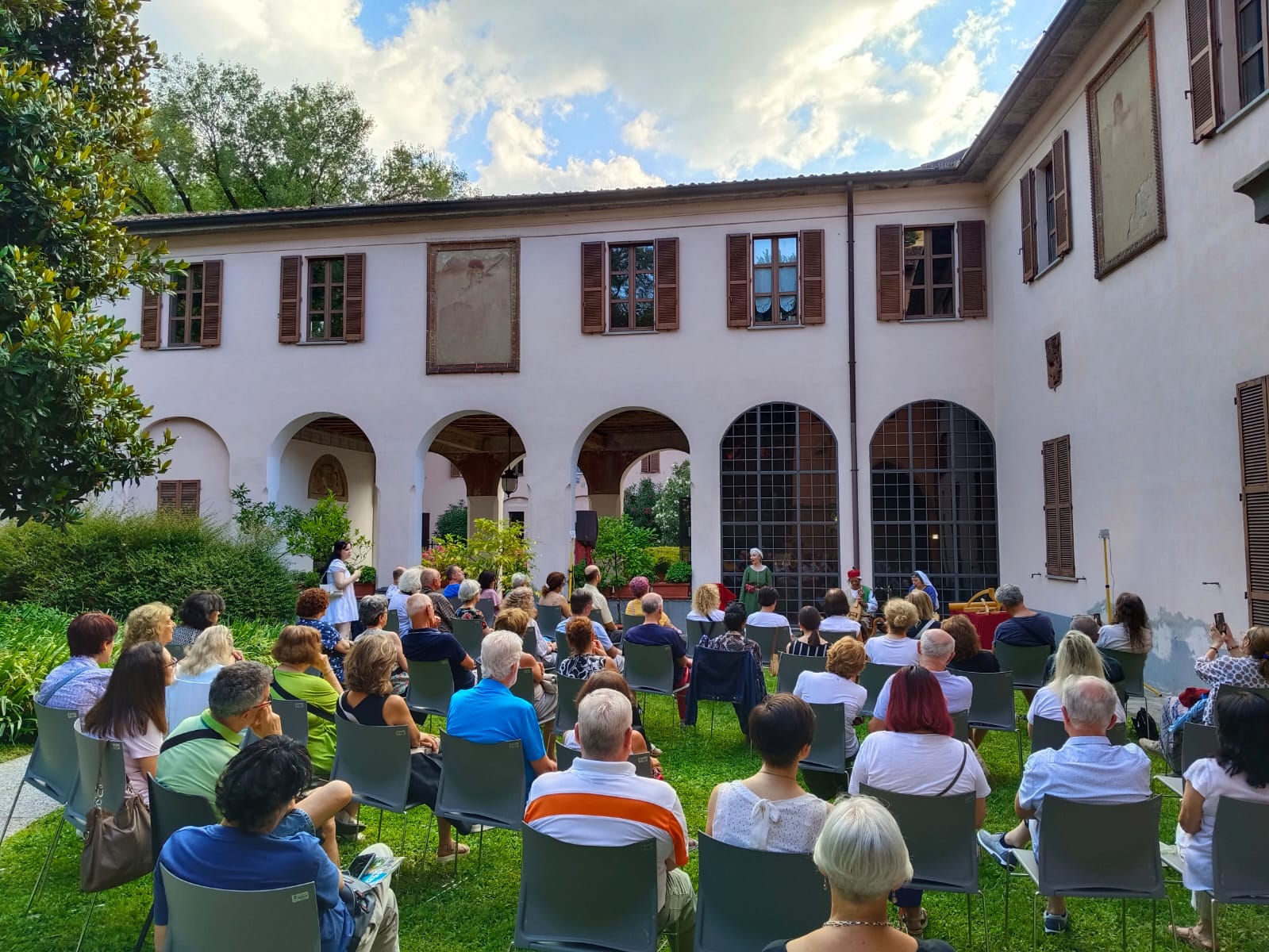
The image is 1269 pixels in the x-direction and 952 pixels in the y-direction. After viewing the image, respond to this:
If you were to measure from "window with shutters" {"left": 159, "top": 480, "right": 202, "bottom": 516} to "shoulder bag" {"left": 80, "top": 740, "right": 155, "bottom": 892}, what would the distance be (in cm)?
1330

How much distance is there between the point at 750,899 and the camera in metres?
2.62

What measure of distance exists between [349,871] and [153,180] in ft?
87.9

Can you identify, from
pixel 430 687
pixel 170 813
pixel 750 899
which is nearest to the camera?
pixel 750 899

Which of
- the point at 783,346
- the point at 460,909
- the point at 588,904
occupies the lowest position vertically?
→ the point at 460,909

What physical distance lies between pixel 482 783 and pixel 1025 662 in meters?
4.83

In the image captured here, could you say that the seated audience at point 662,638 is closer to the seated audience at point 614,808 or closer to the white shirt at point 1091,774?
the white shirt at point 1091,774

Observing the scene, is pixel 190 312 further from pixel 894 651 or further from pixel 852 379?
pixel 894 651

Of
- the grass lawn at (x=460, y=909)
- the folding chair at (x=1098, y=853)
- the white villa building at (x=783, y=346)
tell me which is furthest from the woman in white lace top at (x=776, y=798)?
the white villa building at (x=783, y=346)

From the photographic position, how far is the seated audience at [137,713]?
3.66 m

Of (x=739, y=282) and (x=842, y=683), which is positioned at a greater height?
(x=739, y=282)

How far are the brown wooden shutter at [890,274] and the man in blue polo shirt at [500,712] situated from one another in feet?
35.1

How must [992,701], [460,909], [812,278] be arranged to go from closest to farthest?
[460,909] < [992,701] < [812,278]

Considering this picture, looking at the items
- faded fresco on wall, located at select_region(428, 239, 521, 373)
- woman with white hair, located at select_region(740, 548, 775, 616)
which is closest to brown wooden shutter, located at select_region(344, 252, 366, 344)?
faded fresco on wall, located at select_region(428, 239, 521, 373)

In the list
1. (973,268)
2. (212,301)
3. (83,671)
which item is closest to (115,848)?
(83,671)
